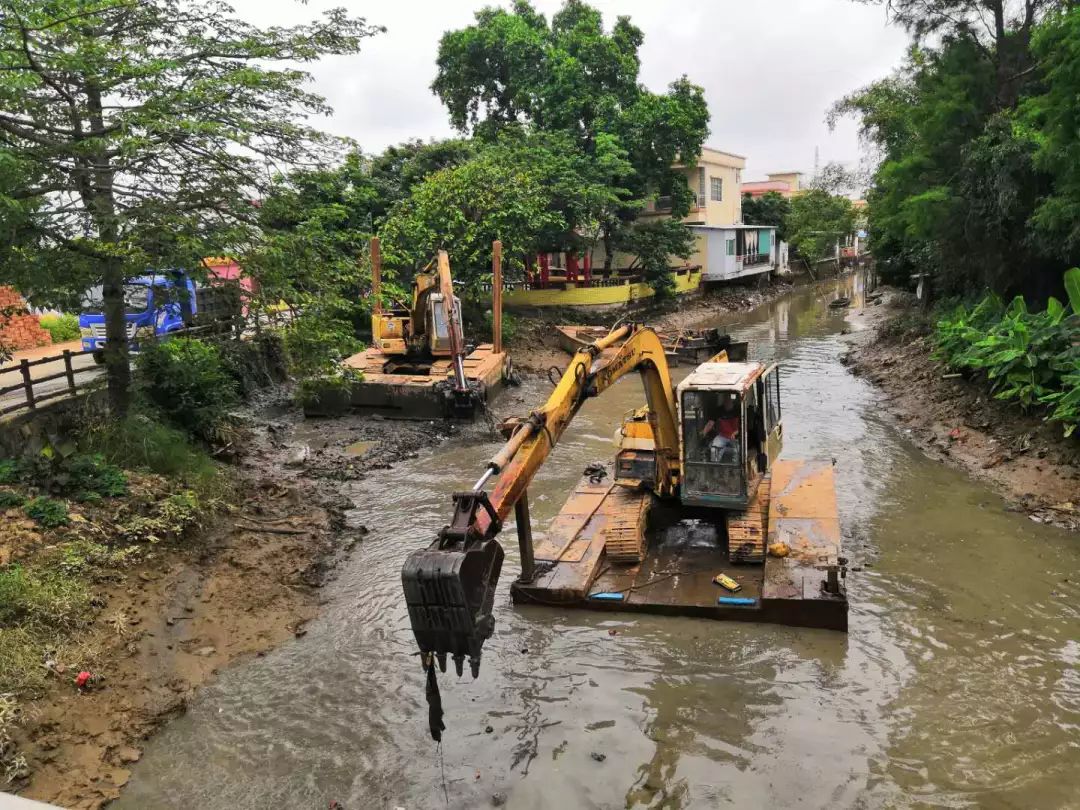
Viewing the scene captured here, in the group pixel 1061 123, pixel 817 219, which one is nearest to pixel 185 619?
pixel 1061 123

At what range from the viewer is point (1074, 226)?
1305 centimetres

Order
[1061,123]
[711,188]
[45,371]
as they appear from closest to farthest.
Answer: [1061,123] < [45,371] < [711,188]

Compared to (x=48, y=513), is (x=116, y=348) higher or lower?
higher

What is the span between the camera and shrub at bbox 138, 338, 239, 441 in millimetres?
12117

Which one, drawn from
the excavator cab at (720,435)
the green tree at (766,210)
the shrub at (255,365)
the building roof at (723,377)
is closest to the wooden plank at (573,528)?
the excavator cab at (720,435)

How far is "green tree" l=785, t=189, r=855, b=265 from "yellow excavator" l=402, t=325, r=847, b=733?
151 ft

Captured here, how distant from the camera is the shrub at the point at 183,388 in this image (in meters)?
12.1

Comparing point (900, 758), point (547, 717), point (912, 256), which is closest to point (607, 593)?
point (547, 717)

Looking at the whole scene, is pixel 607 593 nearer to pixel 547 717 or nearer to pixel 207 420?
pixel 547 717

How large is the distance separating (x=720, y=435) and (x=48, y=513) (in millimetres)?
7230

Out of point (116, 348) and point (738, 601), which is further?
point (116, 348)

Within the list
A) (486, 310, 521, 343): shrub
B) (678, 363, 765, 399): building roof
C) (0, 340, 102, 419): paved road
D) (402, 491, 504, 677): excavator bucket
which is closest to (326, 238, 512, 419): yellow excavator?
(0, 340, 102, 419): paved road

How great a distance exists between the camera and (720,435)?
843 centimetres

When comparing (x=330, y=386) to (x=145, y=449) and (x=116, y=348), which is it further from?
(x=145, y=449)
